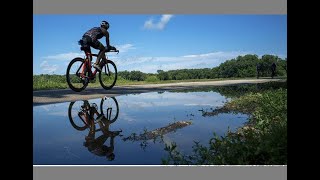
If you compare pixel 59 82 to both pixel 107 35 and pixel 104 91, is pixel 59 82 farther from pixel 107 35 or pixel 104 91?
pixel 107 35

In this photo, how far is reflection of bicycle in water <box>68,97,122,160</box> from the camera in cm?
453

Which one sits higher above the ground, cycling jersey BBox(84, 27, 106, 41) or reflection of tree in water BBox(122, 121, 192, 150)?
cycling jersey BBox(84, 27, 106, 41)

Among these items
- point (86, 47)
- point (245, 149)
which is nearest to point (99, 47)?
point (86, 47)

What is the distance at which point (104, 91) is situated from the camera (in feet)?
21.4

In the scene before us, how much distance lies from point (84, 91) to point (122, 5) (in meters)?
1.85

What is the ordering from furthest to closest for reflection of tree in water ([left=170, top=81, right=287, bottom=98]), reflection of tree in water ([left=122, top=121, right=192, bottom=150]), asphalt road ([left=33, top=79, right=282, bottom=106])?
reflection of tree in water ([left=170, top=81, right=287, bottom=98])
asphalt road ([left=33, top=79, right=282, bottom=106])
reflection of tree in water ([left=122, top=121, right=192, bottom=150])

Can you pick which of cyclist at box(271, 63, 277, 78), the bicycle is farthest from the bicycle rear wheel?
cyclist at box(271, 63, 277, 78)

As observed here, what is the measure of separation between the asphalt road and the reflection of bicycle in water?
179 mm

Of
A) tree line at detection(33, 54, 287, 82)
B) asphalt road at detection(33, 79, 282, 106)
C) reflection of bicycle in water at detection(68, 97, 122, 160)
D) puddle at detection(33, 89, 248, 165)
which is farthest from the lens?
tree line at detection(33, 54, 287, 82)

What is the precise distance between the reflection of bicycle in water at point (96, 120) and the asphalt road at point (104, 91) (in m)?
0.18

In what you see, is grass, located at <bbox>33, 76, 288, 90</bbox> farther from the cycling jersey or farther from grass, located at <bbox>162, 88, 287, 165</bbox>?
grass, located at <bbox>162, 88, 287, 165</bbox>
